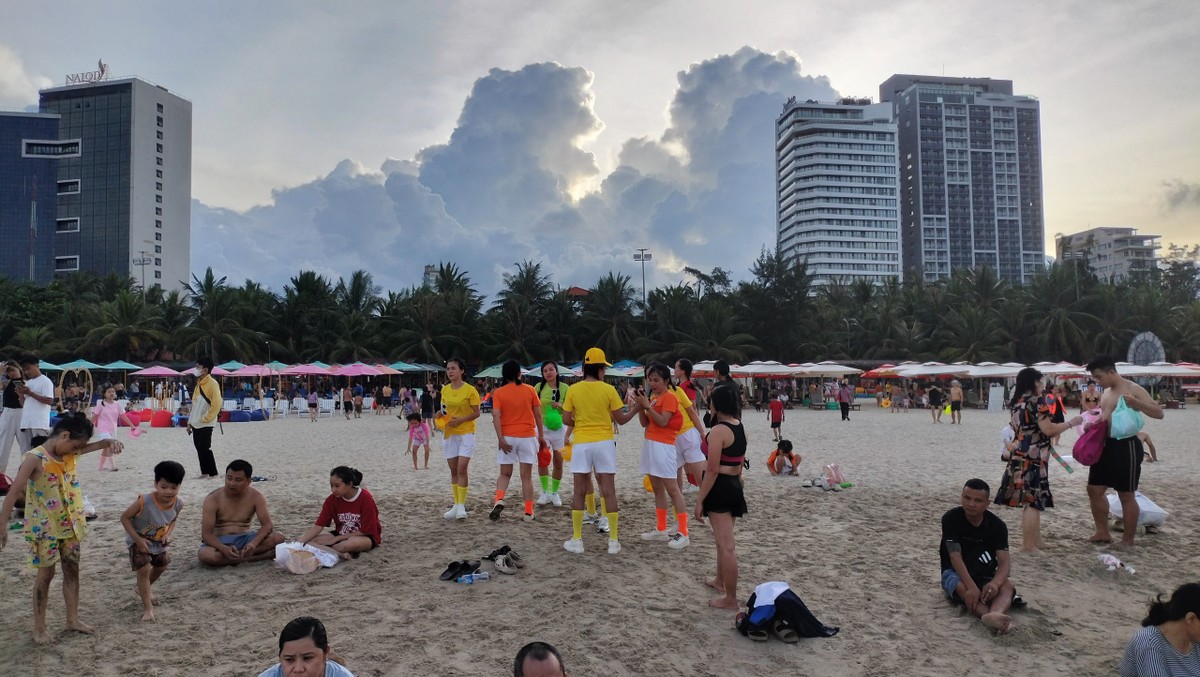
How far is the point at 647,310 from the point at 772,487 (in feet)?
139

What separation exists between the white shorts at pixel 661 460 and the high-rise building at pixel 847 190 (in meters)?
123

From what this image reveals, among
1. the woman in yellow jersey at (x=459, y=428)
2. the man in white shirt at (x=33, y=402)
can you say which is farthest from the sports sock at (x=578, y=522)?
the man in white shirt at (x=33, y=402)

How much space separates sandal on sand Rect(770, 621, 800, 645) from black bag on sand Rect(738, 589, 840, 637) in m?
0.02

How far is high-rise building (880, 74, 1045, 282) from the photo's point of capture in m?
135

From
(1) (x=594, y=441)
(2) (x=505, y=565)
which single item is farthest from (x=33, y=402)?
(1) (x=594, y=441)

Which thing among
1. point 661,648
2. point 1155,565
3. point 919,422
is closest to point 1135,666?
point 661,648

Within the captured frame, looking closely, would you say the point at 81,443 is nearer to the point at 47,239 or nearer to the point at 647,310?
the point at 647,310

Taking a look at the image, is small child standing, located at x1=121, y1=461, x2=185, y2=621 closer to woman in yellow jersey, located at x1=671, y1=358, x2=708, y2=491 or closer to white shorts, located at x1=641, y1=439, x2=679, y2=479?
white shorts, located at x1=641, y1=439, x2=679, y2=479

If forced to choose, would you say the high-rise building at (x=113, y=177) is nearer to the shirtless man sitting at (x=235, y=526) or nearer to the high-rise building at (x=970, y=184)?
the shirtless man sitting at (x=235, y=526)

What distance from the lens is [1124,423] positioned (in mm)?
6258

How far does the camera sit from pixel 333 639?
4.61 meters

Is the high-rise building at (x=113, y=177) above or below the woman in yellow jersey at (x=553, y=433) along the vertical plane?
above

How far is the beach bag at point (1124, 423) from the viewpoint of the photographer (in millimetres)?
6215

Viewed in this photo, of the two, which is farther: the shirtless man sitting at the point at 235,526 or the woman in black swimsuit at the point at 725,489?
the shirtless man sitting at the point at 235,526
